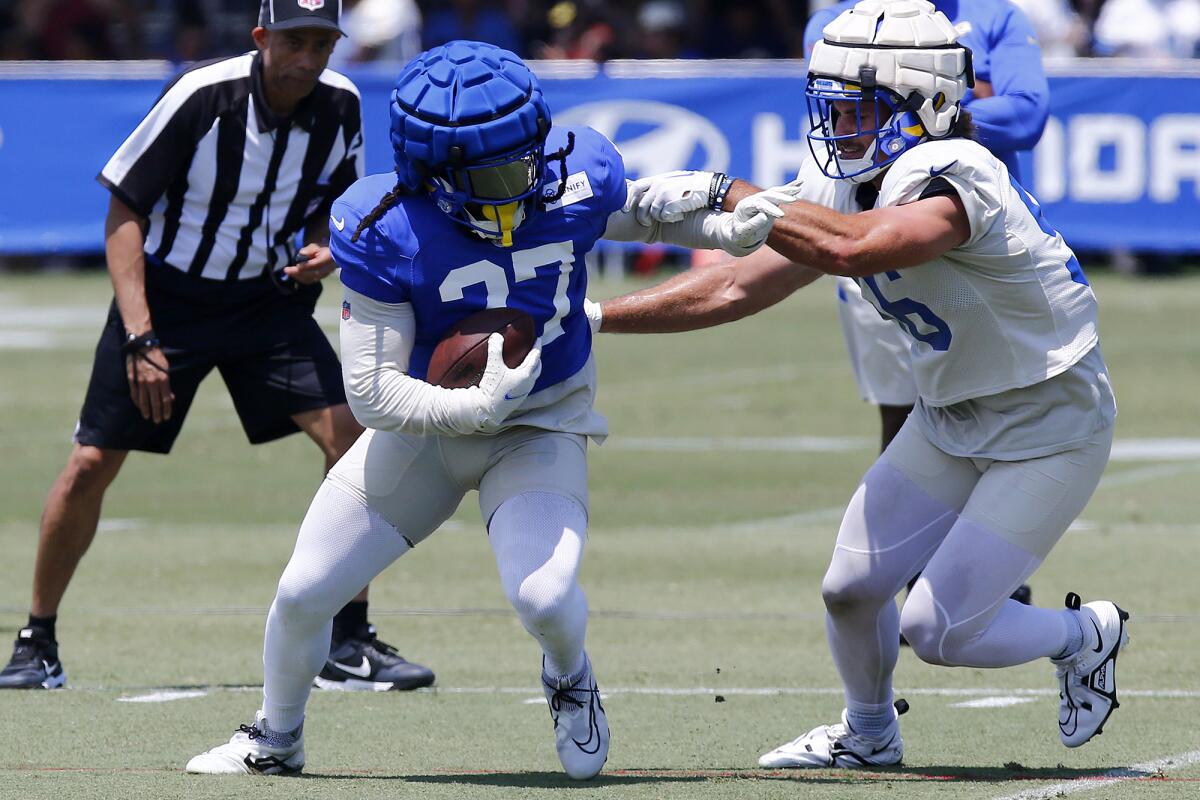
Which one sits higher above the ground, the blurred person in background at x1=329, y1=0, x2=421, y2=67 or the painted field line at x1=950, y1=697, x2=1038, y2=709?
the painted field line at x1=950, y1=697, x2=1038, y2=709

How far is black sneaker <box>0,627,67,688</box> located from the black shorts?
2.14ft

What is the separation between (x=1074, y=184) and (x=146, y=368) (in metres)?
10.9

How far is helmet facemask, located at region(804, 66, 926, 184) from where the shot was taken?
16.2ft

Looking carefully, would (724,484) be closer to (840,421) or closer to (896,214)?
(840,421)

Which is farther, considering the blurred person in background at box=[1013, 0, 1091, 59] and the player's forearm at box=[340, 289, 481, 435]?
the blurred person in background at box=[1013, 0, 1091, 59]

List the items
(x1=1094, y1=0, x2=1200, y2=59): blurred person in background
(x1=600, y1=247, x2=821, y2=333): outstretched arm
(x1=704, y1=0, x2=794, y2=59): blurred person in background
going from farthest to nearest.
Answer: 1. (x1=704, y1=0, x2=794, y2=59): blurred person in background
2. (x1=1094, y1=0, x2=1200, y2=59): blurred person in background
3. (x1=600, y1=247, x2=821, y2=333): outstretched arm

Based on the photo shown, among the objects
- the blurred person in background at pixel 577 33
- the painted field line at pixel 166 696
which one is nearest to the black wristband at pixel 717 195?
the painted field line at pixel 166 696

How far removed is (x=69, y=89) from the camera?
53.3 feet

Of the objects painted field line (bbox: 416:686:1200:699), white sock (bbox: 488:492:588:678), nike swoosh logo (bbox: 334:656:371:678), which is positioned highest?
white sock (bbox: 488:492:588:678)

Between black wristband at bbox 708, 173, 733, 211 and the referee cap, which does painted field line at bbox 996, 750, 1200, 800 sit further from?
the referee cap

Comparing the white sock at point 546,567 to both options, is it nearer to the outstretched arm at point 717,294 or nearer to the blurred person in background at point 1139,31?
the outstretched arm at point 717,294

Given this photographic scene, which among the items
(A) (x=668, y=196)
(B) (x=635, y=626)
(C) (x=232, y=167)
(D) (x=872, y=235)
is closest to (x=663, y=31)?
(B) (x=635, y=626)

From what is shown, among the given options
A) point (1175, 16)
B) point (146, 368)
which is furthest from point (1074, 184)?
point (146, 368)

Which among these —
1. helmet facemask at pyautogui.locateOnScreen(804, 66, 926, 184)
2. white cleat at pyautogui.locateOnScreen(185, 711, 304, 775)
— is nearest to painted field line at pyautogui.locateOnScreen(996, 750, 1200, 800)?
helmet facemask at pyautogui.locateOnScreen(804, 66, 926, 184)
